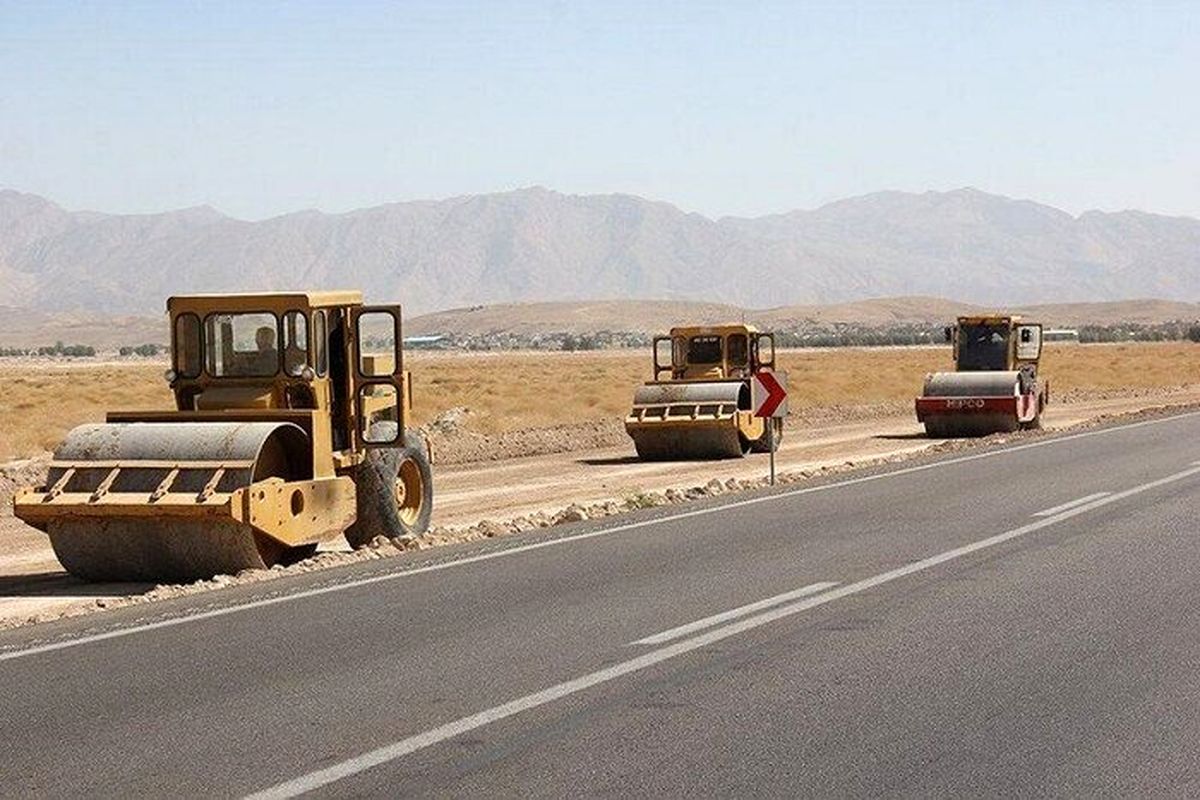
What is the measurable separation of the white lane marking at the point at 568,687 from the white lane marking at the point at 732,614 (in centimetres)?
12

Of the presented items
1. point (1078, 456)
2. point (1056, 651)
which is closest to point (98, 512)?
point (1056, 651)

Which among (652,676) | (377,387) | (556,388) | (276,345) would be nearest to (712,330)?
(377,387)

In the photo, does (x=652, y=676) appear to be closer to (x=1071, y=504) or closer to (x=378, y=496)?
(x=378, y=496)

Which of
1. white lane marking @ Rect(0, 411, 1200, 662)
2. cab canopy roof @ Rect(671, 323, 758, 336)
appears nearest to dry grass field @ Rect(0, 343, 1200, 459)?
cab canopy roof @ Rect(671, 323, 758, 336)

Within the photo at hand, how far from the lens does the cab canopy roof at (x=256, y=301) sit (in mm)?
16969

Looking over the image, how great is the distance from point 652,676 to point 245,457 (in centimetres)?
637

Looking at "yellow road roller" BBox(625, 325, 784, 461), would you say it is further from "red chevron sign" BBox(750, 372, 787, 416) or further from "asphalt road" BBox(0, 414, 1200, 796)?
"asphalt road" BBox(0, 414, 1200, 796)

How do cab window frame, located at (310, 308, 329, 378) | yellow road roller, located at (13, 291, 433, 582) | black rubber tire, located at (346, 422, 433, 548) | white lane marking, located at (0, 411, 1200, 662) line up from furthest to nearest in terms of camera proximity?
black rubber tire, located at (346, 422, 433, 548), cab window frame, located at (310, 308, 329, 378), yellow road roller, located at (13, 291, 433, 582), white lane marking, located at (0, 411, 1200, 662)

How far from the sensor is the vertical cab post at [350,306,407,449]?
1761 centimetres

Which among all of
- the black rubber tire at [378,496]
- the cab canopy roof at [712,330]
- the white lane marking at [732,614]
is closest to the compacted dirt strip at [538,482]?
the black rubber tire at [378,496]

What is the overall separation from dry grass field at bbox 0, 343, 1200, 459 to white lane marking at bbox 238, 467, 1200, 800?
24.7 m

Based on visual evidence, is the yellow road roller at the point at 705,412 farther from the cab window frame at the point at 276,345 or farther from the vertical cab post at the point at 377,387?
the cab window frame at the point at 276,345

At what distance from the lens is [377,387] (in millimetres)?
18531

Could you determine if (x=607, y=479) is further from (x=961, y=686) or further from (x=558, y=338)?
(x=558, y=338)
